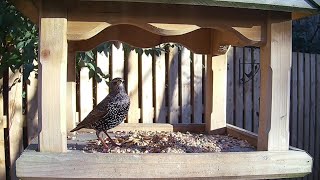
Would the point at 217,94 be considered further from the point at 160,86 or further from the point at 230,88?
the point at 230,88

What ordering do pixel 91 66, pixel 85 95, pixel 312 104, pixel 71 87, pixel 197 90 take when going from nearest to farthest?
pixel 71 87
pixel 91 66
pixel 85 95
pixel 197 90
pixel 312 104

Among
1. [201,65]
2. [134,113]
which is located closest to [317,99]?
[201,65]

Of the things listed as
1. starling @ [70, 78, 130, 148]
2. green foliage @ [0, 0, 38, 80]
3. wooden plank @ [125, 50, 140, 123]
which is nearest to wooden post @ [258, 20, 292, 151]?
starling @ [70, 78, 130, 148]

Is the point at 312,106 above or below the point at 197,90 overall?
below

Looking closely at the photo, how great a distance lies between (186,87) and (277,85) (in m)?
3.20

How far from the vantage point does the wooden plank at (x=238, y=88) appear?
564cm

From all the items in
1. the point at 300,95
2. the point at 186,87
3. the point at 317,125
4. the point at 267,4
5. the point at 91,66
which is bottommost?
the point at 317,125

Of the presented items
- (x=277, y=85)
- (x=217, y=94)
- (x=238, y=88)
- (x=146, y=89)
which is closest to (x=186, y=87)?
(x=146, y=89)

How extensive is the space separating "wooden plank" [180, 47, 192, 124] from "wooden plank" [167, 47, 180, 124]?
0.23 ft

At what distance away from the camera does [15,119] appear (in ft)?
14.3

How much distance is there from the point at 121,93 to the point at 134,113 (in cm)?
256

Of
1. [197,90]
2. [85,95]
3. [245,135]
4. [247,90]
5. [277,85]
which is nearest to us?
[277,85]

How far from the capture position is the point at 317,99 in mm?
6445

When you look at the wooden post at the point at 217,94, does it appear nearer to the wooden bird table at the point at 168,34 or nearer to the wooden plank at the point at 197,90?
the wooden bird table at the point at 168,34
